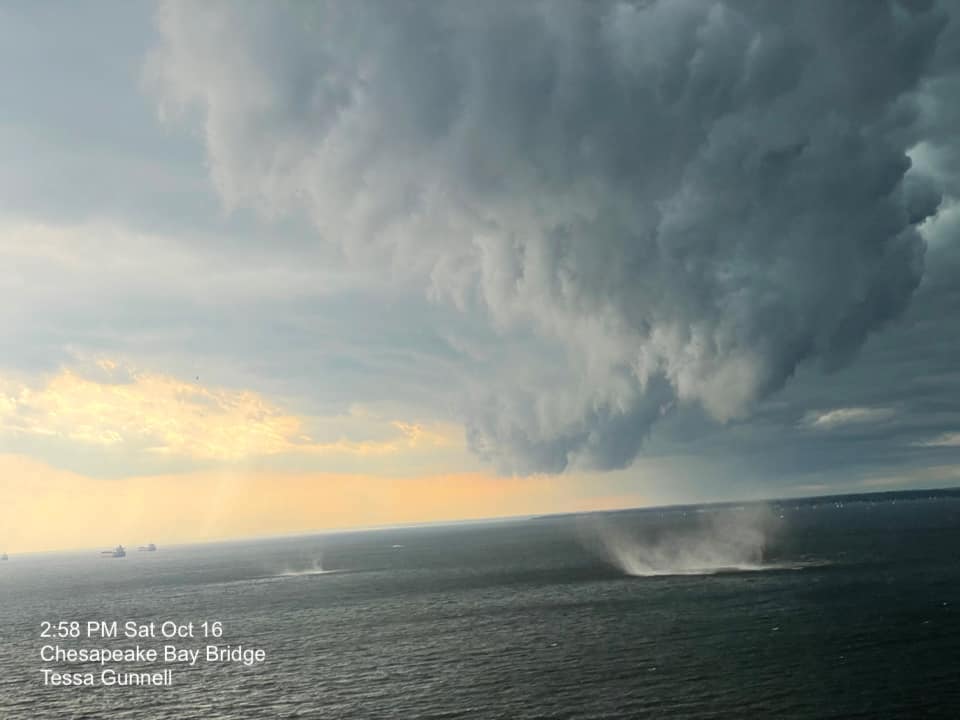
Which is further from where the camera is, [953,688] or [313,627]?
[313,627]

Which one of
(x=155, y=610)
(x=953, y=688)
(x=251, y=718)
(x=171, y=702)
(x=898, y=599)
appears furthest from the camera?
(x=155, y=610)

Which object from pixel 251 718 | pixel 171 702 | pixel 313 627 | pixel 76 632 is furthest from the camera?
pixel 76 632

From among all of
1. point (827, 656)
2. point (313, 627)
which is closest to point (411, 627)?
point (313, 627)

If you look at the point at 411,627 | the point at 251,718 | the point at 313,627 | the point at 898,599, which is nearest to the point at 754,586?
the point at 898,599

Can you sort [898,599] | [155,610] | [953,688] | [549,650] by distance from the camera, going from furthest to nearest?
1. [155,610]
2. [898,599]
3. [549,650]
4. [953,688]

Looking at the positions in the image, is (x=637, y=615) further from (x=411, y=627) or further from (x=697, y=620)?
(x=411, y=627)

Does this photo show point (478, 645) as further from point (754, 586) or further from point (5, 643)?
point (5, 643)

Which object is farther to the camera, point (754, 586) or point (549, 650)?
point (754, 586)

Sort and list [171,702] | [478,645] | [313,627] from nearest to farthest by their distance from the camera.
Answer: [171,702]
[478,645]
[313,627]
